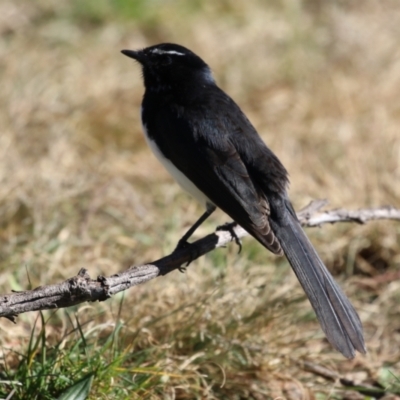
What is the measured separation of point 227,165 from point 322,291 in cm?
88

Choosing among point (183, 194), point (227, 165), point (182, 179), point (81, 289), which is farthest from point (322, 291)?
point (183, 194)

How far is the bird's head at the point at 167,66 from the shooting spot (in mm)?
5008

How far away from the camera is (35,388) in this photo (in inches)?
143

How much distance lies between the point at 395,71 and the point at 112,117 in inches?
121

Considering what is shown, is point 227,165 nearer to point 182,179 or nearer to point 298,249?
point 182,179

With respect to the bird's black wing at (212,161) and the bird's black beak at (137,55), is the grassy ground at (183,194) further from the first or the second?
the bird's black beak at (137,55)

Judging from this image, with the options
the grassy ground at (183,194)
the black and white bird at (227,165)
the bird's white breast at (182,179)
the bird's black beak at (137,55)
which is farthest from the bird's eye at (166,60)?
the grassy ground at (183,194)

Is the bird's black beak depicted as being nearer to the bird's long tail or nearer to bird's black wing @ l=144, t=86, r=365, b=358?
bird's black wing @ l=144, t=86, r=365, b=358

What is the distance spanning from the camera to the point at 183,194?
22.2 ft

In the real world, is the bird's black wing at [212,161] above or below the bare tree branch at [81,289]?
above

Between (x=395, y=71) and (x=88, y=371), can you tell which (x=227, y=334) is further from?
(x=395, y=71)

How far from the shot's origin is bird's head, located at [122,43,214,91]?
5.01 metres

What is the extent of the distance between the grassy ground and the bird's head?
115cm

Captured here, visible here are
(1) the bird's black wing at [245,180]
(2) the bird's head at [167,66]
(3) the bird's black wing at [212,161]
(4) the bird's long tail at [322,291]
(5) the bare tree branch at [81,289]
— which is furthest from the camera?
(2) the bird's head at [167,66]
